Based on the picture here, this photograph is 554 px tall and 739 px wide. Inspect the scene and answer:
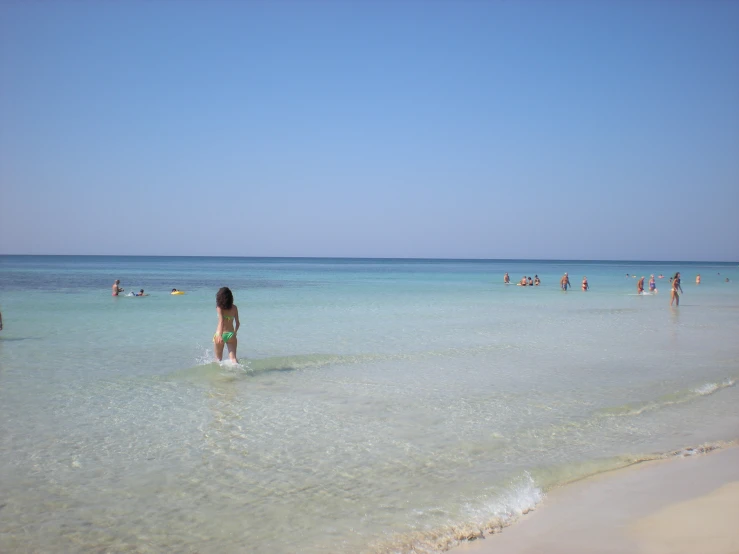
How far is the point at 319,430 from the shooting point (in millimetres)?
7059

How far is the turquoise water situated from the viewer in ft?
15.1

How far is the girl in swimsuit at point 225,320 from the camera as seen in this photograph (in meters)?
10.1

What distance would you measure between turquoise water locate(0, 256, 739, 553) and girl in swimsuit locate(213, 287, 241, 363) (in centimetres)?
48

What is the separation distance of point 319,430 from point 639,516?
3.82 m

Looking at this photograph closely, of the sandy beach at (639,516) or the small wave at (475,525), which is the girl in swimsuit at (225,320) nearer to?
the small wave at (475,525)

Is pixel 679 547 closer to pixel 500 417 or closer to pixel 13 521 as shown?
pixel 500 417

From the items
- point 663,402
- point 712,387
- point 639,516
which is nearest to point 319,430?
point 639,516

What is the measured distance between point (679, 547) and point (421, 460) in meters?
2.59

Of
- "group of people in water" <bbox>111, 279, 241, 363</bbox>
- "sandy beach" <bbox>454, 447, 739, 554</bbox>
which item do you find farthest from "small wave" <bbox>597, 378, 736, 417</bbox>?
"group of people in water" <bbox>111, 279, 241, 363</bbox>

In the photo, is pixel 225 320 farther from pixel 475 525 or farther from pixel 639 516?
pixel 639 516

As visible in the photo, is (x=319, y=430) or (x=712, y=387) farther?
(x=712, y=387)

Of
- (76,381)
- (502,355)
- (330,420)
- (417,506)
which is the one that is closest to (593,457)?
(417,506)

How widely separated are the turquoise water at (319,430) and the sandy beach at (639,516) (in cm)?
27

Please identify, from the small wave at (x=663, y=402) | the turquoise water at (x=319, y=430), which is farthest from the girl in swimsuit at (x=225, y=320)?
the small wave at (x=663, y=402)
